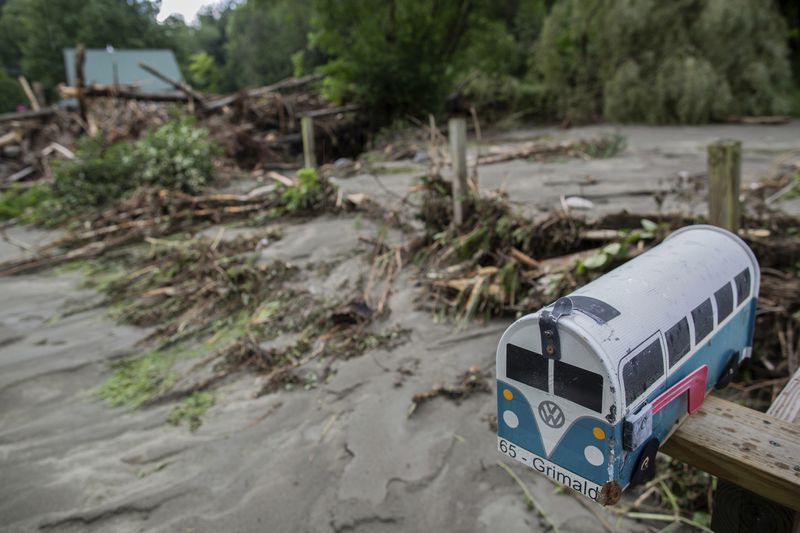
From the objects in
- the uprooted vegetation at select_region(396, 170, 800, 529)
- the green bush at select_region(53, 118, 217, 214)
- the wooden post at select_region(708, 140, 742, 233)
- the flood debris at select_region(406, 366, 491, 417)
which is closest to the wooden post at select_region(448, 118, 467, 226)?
the uprooted vegetation at select_region(396, 170, 800, 529)

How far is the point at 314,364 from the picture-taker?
4.32 metres

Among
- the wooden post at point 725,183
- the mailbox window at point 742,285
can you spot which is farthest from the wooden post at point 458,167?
the mailbox window at point 742,285

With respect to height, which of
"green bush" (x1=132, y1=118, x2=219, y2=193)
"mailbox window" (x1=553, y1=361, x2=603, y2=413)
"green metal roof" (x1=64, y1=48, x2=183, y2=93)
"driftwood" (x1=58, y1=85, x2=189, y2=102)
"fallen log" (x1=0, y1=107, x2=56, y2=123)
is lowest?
"mailbox window" (x1=553, y1=361, x2=603, y2=413)

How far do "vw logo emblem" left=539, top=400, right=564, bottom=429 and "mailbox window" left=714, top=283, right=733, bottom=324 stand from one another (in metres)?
0.60

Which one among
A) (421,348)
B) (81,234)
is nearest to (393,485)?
(421,348)

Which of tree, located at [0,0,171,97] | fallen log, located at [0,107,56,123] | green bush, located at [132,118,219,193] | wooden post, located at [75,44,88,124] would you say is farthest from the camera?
tree, located at [0,0,171,97]

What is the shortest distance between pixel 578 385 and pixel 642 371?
15cm

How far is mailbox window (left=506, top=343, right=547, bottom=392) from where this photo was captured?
126 cm

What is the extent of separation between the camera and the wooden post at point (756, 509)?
1300 millimetres

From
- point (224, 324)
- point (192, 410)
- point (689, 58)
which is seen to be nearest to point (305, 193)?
point (224, 324)

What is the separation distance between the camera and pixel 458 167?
16.8 feet

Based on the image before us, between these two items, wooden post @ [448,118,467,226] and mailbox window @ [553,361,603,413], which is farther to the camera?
wooden post @ [448,118,467,226]

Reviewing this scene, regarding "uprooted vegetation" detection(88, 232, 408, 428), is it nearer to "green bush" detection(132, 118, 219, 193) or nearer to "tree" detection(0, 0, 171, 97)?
"green bush" detection(132, 118, 219, 193)

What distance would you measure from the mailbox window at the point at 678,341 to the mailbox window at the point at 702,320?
2.2 inches
